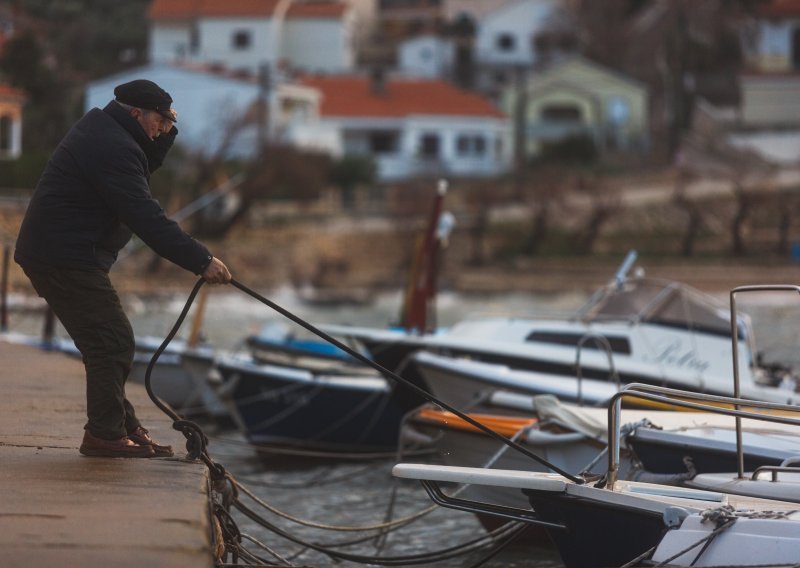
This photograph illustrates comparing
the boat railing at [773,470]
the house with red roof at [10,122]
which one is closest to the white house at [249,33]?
the house with red roof at [10,122]

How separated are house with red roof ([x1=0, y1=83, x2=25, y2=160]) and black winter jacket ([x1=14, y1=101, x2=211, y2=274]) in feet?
158

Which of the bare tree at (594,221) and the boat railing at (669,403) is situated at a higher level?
the boat railing at (669,403)

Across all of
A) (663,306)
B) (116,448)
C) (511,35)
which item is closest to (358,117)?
(511,35)

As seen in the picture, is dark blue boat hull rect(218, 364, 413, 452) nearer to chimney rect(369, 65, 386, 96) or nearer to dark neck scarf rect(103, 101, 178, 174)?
dark neck scarf rect(103, 101, 178, 174)

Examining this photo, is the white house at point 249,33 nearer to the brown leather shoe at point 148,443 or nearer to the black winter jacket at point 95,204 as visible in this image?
the brown leather shoe at point 148,443

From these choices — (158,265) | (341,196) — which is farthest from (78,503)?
(341,196)

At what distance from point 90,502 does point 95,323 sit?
1206mm

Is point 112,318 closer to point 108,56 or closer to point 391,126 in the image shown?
point 391,126

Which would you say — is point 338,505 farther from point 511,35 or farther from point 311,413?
point 511,35

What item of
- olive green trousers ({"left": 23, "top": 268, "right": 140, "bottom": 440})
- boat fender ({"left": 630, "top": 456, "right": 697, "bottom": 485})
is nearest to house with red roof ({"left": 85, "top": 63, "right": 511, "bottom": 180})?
boat fender ({"left": 630, "top": 456, "right": 697, "bottom": 485})

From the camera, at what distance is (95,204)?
316 inches

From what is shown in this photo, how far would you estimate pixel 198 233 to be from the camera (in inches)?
1961

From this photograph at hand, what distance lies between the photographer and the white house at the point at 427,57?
295 feet

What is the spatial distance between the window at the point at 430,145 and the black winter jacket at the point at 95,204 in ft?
210
